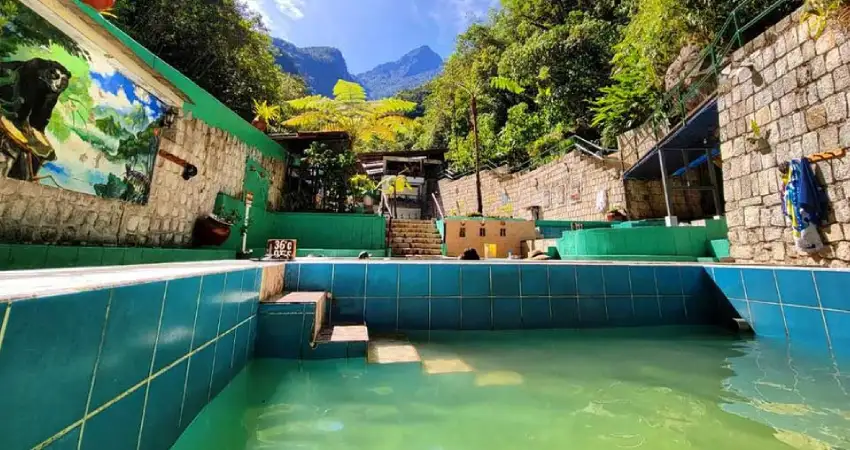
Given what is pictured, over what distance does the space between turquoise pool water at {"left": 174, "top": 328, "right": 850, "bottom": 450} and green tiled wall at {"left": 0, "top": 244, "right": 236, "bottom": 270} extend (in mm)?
3297

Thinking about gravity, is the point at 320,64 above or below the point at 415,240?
above

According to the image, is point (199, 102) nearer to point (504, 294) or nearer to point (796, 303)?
point (504, 294)

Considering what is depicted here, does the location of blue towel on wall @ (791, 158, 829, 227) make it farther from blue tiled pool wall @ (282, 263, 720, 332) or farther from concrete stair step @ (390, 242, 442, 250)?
concrete stair step @ (390, 242, 442, 250)

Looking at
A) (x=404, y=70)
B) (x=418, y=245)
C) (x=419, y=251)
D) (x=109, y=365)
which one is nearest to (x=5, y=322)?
(x=109, y=365)

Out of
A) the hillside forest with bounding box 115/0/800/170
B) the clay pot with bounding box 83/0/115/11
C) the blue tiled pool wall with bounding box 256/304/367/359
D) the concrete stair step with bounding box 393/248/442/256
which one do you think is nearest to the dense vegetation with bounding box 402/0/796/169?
the hillside forest with bounding box 115/0/800/170

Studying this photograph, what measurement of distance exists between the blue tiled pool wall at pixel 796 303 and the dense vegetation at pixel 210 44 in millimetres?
16688

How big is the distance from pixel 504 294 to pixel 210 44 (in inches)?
609

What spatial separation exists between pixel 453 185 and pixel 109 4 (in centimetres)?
2017

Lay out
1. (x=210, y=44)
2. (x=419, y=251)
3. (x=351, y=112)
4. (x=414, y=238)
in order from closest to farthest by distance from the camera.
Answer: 1. (x=419, y=251)
2. (x=414, y=238)
3. (x=210, y=44)
4. (x=351, y=112)

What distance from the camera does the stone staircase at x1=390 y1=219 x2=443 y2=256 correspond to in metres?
11.5

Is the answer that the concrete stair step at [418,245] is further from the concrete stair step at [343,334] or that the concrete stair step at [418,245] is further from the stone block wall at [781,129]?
the concrete stair step at [343,334]

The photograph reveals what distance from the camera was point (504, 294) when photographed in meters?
3.87

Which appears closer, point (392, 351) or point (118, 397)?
point (118, 397)

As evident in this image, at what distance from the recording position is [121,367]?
3.60 feet
